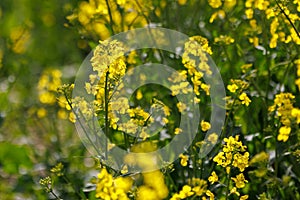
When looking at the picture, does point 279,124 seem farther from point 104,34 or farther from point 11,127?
point 11,127

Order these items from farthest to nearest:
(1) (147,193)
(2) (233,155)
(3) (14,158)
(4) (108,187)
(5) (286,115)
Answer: (3) (14,158), (1) (147,193), (5) (286,115), (2) (233,155), (4) (108,187)

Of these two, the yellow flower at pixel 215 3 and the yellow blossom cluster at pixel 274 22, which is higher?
the yellow flower at pixel 215 3

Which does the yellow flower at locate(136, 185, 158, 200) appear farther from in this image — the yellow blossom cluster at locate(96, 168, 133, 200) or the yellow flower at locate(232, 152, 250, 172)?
the yellow blossom cluster at locate(96, 168, 133, 200)

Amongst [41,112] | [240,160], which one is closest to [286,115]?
[240,160]

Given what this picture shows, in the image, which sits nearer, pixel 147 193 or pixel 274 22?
pixel 147 193

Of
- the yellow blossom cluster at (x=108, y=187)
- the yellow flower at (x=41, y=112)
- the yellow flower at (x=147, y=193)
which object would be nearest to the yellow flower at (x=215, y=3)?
the yellow flower at (x=147, y=193)

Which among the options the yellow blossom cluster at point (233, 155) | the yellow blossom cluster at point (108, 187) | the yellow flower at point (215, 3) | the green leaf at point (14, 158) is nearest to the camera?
the yellow blossom cluster at point (108, 187)

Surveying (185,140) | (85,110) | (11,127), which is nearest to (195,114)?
(185,140)

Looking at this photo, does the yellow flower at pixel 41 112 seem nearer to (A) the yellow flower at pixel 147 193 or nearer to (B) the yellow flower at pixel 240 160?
(A) the yellow flower at pixel 147 193

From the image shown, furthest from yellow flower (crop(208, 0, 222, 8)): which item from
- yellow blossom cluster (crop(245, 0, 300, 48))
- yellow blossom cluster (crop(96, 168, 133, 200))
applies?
yellow blossom cluster (crop(96, 168, 133, 200))

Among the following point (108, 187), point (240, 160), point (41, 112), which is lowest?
point (108, 187)

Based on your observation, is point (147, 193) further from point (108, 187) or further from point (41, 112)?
point (41, 112)

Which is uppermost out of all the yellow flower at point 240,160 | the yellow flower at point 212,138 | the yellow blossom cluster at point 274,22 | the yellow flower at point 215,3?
the yellow flower at point 215,3

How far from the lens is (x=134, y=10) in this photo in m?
3.75
